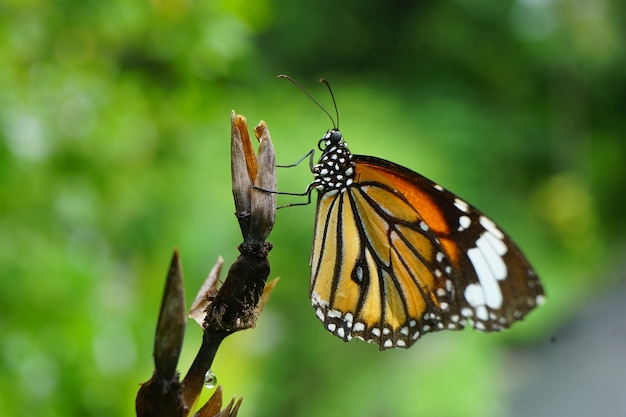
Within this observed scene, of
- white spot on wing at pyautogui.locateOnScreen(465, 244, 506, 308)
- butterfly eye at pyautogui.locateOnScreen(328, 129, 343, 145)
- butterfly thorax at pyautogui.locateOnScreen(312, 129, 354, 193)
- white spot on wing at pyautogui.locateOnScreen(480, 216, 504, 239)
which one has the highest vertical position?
butterfly eye at pyautogui.locateOnScreen(328, 129, 343, 145)

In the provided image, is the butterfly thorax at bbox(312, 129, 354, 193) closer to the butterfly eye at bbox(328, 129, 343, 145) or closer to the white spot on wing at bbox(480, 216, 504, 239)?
the butterfly eye at bbox(328, 129, 343, 145)

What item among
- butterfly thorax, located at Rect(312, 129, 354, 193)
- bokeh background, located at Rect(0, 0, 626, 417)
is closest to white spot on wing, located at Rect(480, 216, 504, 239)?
butterfly thorax, located at Rect(312, 129, 354, 193)

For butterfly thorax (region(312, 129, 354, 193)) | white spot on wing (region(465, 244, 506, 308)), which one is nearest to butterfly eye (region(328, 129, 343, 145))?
butterfly thorax (region(312, 129, 354, 193))

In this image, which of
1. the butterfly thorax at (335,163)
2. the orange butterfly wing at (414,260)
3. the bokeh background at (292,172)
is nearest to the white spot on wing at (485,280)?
the orange butterfly wing at (414,260)

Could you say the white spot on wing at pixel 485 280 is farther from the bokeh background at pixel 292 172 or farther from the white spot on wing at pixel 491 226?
the bokeh background at pixel 292 172

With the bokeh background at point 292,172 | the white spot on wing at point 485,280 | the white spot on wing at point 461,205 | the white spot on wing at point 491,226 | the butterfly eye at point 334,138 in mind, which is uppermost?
the bokeh background at point 292,172

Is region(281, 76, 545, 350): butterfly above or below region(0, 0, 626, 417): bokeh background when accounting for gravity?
below
